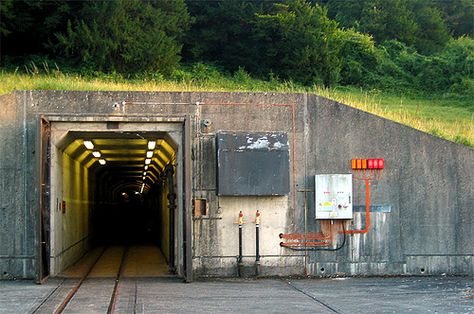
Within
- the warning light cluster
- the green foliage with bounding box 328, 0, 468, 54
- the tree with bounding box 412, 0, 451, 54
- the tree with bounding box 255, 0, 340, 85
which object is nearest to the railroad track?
the warning light cluster

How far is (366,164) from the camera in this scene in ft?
70.4

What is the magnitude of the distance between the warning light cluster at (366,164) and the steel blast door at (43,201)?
749cm

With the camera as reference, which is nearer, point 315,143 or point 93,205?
point 315,143

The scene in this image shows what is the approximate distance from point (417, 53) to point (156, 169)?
26436mm

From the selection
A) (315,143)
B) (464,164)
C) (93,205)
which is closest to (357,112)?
(315,143)

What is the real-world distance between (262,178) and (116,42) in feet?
79.9

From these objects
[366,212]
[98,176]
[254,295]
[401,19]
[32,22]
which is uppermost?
[401,19]

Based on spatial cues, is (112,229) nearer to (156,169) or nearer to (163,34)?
(163,34)

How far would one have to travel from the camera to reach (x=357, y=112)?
2158 cm

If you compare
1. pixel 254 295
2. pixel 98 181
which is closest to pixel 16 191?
pixel 254 295

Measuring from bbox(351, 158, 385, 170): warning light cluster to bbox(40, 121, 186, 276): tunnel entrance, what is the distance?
435 cm

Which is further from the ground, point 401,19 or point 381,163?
point 401,19

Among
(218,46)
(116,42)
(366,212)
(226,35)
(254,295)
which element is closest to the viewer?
(254,295)

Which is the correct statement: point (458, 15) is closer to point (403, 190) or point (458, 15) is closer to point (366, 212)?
point (403, 190)
